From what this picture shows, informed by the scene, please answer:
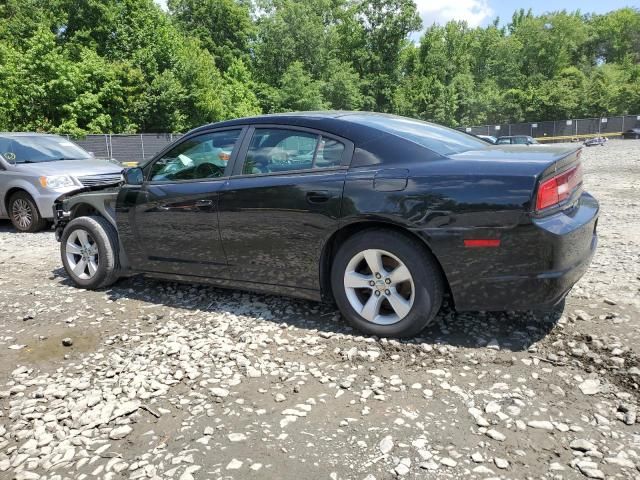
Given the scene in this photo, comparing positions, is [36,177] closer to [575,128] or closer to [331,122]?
[331,122]

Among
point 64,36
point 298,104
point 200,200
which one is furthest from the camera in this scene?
point 298,104

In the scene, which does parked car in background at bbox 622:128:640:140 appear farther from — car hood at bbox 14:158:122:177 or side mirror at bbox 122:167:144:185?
side mirror at bbox 122:167:144:185

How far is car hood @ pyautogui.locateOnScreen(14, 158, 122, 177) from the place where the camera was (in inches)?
327

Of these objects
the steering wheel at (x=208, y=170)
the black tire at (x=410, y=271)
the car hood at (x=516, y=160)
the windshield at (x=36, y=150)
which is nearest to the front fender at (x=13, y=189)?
the windshield at (x=36, y=150)

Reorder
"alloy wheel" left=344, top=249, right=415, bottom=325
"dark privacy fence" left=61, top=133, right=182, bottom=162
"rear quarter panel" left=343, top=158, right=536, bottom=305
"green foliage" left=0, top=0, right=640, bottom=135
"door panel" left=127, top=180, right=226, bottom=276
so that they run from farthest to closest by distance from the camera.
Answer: "green foliage" left=0, top=0, right=640, bottom=135 < "dark privacy fence" left=61, top=133, right=182, bottom=162 < "door panel" left=127, top=180, right=226, bottom=276 < "alloy wheel" left=344, top=249, right=415, bottom=325 < "rear quarter panel" left=343, top=158, right=536, bottom=305

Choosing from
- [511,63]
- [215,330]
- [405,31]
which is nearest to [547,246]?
[215,330]

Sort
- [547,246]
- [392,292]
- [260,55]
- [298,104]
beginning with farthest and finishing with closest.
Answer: [260,55], [298,104], [392,292], [547,246]

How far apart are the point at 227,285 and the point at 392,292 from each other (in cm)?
149

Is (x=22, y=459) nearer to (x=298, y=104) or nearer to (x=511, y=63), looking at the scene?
(x=298, y=104)

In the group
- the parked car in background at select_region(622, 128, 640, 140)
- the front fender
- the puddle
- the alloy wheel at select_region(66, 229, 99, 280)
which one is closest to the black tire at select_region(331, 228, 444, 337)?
the puddle

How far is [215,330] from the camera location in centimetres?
395

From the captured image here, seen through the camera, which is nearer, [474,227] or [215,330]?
[474,227]

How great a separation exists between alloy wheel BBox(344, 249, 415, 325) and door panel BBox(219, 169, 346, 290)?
0.98 ft

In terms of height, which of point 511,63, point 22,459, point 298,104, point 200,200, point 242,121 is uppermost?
point 511,63
